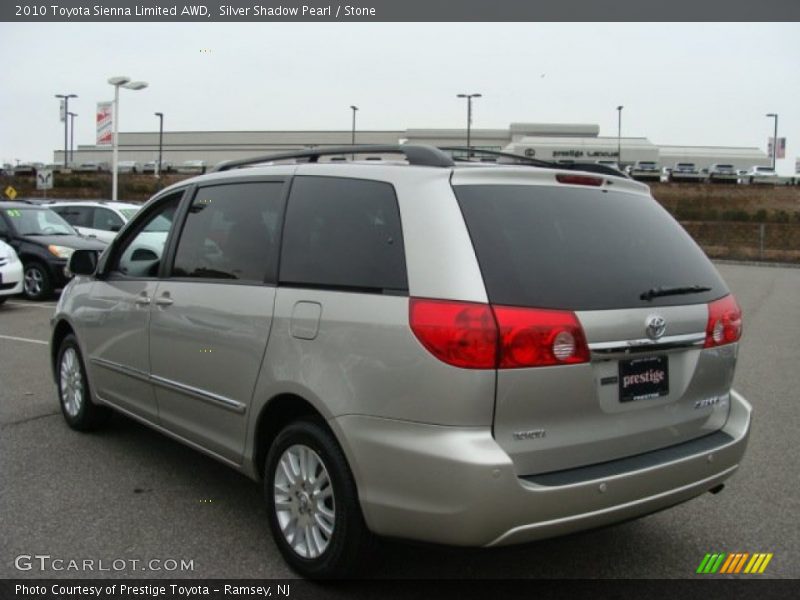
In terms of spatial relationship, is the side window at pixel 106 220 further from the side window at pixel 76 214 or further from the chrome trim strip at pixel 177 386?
the chrome trim strip at pixel 177 386

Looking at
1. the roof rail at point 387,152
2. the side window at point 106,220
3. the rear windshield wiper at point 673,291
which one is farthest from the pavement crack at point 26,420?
the side window at point 106,220

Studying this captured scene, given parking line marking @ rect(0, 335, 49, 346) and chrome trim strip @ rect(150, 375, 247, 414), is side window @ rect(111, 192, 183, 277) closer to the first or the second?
chrome trim strip @ rect(150, 375, 247, 414)

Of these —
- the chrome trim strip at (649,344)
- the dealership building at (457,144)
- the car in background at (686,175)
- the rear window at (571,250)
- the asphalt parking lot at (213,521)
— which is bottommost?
the asphalt parking lot at (213,521)

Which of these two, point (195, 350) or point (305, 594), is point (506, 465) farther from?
point (195, 350)

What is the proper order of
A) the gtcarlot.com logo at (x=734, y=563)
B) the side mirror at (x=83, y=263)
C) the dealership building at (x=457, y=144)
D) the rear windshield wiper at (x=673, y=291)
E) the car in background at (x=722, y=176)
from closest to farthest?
1. the rear windshield wiper at (x=673, y=291)
2. the gtcarlot.com logo at (x=734, y=563)
3. the side mirror at (x=83, y=263)
4. the car in background at (x=722, y=176)
5. the dealership building at (x=457, y=144)

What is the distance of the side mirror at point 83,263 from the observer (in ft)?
16.9

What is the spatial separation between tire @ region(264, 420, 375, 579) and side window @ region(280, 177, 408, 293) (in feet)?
2.09

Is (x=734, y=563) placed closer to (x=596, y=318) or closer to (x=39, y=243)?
(x=596, y=318)

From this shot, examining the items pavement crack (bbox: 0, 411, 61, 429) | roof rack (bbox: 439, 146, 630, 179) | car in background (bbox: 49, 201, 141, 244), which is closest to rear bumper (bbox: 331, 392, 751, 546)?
roof rack (bbox: 439, 146, 630, 179)

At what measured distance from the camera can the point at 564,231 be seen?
310 cm

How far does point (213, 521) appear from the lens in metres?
3.92

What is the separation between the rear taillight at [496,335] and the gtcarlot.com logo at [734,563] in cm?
140

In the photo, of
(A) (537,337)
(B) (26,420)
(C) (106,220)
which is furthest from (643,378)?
(C) (106,220)

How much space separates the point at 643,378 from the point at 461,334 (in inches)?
32.5
